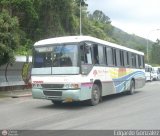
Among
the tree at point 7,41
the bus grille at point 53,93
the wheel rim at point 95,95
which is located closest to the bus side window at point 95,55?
the wheel rim at point 95,95

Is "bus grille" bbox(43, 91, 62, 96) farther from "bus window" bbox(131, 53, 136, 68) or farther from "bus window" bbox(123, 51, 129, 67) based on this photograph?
"bus window" bbox(131, 53, 136, 68)

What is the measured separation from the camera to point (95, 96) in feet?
58.5

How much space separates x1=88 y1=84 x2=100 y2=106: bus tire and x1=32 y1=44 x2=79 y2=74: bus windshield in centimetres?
181

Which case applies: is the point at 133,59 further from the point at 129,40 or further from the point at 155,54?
the point at 129,40

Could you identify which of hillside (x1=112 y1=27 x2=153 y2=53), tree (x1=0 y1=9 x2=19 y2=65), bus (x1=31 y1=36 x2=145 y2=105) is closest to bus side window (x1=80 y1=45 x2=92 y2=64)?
bus (x1=31 y1=36 x2=145 y2=105)

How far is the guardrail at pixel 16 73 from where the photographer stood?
1086 inches

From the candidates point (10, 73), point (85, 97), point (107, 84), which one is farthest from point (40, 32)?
point (85, 97)

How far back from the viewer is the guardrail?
27.6 metres

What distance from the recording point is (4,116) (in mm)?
14492

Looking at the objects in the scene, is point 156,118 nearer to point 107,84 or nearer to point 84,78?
point 84,78

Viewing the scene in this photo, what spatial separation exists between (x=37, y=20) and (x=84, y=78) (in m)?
27.6

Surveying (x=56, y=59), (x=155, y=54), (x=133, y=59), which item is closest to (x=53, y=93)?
(x=56, y=59)

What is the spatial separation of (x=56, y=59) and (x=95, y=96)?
259 centimetres

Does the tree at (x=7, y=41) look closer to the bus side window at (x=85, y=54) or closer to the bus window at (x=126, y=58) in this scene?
the bus window at (x=126, y=58)
